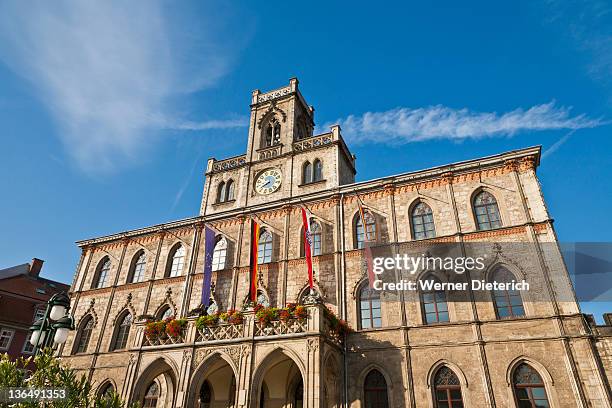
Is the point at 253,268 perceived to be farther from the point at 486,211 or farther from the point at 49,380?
the point at 49,380

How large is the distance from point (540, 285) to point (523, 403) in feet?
15.4

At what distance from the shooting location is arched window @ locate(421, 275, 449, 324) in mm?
17609

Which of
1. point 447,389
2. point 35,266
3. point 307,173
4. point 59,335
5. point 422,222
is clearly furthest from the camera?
point 35,266

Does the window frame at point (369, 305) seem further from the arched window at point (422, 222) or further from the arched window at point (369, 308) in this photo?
the arched window at point (422, 222)

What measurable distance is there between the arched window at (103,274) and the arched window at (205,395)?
11520mm

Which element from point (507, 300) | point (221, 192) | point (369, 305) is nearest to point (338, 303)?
point (369, 305)

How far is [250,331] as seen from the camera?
1641 centimetres

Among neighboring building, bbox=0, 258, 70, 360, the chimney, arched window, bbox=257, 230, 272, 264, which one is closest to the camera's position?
arched window, bbox=257, 230, 272, 264

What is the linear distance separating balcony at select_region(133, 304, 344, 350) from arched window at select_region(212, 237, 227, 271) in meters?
5.68

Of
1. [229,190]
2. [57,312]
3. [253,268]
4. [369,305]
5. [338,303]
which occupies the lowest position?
[57,312]

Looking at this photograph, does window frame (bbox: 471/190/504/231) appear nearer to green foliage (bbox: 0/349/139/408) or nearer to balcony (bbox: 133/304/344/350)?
balcony (bbox: 133/304/344/350)

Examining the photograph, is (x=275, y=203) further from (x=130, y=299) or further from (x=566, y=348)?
(x=566, y=348)

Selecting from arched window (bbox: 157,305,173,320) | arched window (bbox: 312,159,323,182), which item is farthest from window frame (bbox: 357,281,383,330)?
arched window (bbox: 157,305,173,320)

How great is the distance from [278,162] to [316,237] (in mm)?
6431
